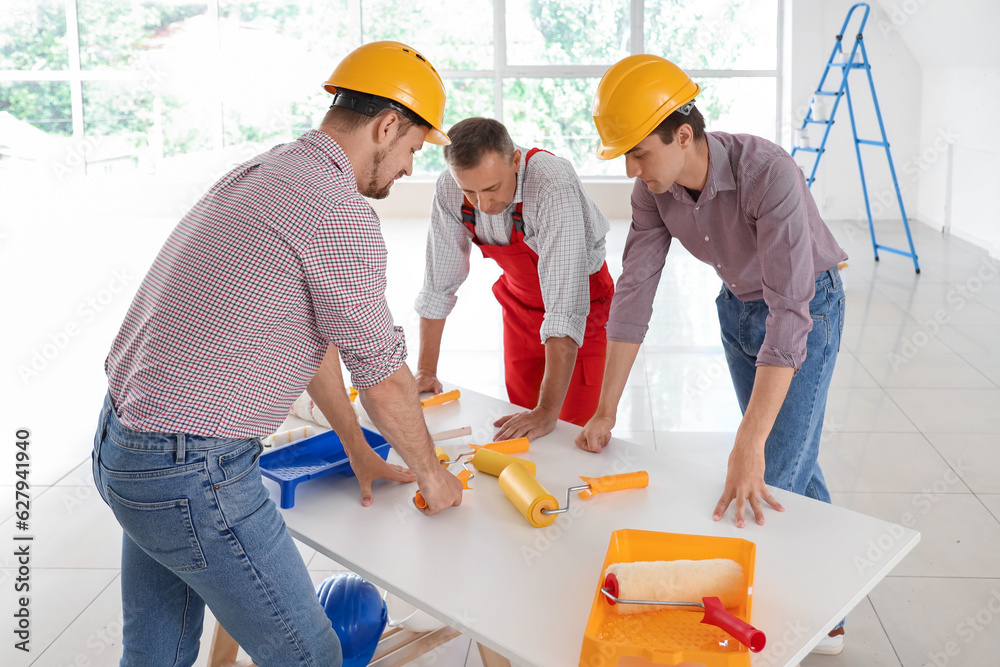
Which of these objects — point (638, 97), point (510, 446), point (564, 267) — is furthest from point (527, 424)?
point (638, 97)

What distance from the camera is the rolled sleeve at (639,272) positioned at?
6.66 feet

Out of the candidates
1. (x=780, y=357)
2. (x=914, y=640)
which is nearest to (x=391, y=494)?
(x=780, y=357)

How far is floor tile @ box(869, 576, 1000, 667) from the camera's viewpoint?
2188mm

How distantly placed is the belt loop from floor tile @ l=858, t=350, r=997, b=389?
3692 mm

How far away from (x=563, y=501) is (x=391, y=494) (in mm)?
357

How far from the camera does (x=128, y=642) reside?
1.57 m

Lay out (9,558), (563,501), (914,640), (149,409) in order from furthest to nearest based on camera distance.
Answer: (9,558)
(914,640)
(563,501)
(149,409)

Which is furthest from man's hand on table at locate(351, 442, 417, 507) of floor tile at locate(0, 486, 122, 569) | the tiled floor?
floor tile at locate(0, 486, 122, 569)

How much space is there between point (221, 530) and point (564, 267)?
1170 millimetres

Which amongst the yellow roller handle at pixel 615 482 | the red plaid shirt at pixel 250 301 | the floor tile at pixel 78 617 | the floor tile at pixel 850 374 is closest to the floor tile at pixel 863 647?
the yellow roller handle at pixel 615 482

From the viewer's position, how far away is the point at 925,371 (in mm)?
4262

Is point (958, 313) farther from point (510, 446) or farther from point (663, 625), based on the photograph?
point (663, 625)

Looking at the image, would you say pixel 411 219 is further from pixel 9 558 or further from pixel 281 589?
pixel 281 589

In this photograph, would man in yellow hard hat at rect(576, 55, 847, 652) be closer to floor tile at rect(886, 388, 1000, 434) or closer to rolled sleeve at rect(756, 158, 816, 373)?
rolled sleeve at rect(756, 158, 816, 373)
